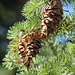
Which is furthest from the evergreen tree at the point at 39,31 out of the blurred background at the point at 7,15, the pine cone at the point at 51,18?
the blurred background at the point at 7,15

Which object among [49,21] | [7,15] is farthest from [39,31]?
[7,15]

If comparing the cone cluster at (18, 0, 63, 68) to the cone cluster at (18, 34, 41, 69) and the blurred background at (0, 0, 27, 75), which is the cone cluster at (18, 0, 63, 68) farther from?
the blurred background at (0, 0, 27, 75)

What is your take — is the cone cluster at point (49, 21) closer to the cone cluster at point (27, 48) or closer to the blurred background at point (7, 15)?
the cone cluster at point (27, 48)

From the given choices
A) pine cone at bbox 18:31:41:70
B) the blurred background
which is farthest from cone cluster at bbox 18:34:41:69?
the blurred background

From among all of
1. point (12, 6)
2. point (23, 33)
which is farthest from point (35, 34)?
point (12, 6)

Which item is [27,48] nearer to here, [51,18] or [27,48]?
[27,48]

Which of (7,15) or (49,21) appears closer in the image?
(49,21)
